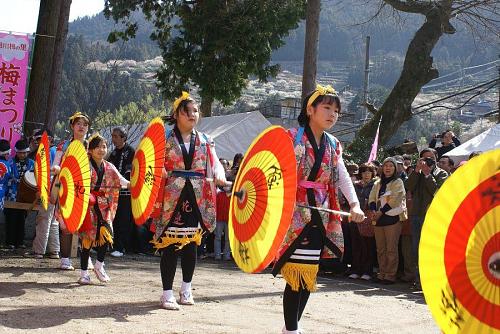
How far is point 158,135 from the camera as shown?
7.62m

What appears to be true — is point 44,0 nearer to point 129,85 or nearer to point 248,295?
point 248,295

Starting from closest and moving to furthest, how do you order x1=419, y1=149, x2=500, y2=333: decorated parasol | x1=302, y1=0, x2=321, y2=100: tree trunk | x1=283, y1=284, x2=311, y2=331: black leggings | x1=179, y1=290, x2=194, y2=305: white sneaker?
x1=419, y1=149, x2=500, y2=333: decorated parasol
x1=283, y1=284, x2=311, y2=331: black leggings
x1=179, y1=290, x2=194, y2=305: white sneaker
x1=302, y1=0, x2=321, y2=100: tree trunk

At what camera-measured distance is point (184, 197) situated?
A: 739 centimetres

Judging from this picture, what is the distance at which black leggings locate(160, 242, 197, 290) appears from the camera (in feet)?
24.1

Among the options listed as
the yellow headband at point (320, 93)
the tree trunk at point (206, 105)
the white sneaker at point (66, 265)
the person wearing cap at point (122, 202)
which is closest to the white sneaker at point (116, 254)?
the person wearing cap at point (122, 202)

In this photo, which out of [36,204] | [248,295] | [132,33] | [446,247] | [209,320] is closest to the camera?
[446,247]

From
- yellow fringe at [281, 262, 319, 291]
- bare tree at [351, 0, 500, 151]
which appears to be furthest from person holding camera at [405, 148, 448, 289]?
bare tree at [351, 0, 500, 151]

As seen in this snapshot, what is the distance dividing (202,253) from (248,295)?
5788 mm

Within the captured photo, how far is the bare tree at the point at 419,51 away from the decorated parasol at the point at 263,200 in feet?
57.1

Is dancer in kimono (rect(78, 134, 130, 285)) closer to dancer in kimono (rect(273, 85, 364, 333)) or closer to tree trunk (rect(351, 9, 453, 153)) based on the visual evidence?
dancer in kimono (rect(273, 85, 364, 333))

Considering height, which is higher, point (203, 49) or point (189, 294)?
point (203, 49)

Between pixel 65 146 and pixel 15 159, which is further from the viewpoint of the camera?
pixel 15 159

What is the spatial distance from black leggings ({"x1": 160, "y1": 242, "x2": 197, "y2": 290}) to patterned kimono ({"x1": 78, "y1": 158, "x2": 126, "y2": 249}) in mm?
1565

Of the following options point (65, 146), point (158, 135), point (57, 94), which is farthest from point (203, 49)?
point (158, 135)
